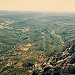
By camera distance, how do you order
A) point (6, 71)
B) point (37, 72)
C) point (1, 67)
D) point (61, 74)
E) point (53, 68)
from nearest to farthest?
point (61, 74), point (53, 68), point (37, 72), point (6, 71), point (1, 67)

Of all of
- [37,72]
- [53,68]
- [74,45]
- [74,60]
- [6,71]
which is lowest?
[6,71]

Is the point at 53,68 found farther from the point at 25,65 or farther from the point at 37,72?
the point at 25,65

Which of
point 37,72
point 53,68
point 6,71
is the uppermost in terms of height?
point 53,68

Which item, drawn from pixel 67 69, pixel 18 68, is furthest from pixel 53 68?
pixel 18 68

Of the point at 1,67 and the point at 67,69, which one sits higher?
the point at 67,69

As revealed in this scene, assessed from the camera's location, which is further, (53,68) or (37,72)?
(37,72)

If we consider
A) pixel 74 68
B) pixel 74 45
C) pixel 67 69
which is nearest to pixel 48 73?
pixel 67 69

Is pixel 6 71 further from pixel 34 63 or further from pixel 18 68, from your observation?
pixel 34 63

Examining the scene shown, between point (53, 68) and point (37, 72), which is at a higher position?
point (53, 68)

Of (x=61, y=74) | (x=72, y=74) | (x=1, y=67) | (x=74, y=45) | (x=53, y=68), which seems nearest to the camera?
(x=72, y=74)
